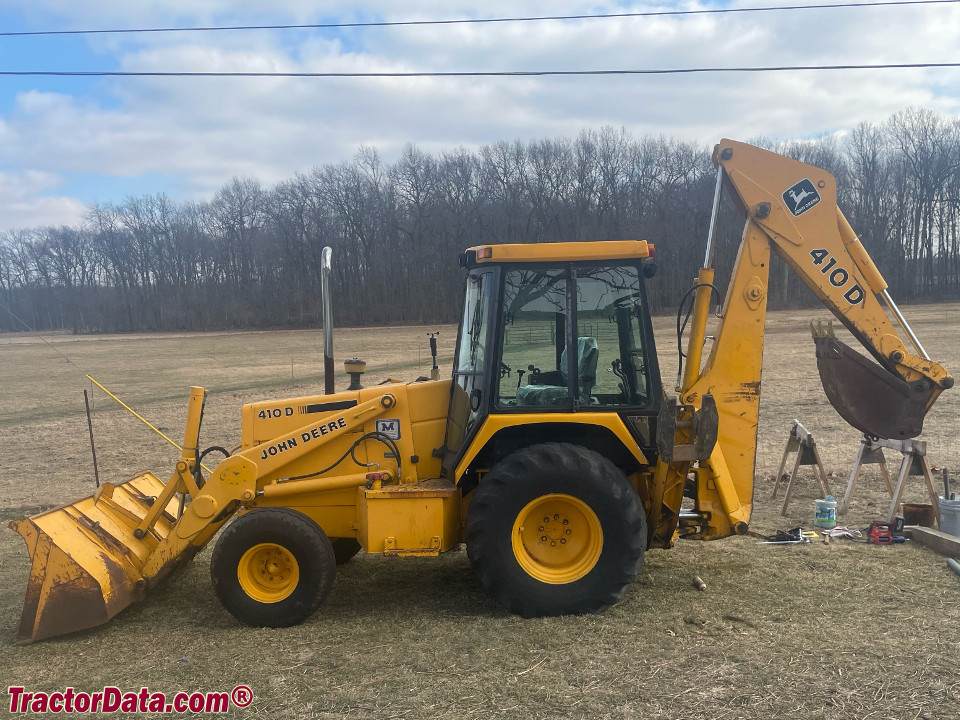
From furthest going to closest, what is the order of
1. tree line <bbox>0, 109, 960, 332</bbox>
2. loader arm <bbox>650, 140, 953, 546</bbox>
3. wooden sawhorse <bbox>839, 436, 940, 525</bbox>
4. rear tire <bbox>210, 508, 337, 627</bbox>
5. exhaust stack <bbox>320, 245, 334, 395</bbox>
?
tree line <bbox>0, 109, 960, 332</bbox>
wooden sawhorse <bbox>839, 436, 940, 525</bbox>
exhaust stack <bbox>320, 245, 334, 395</bbox>
loader arm <bbox>650, 140, 953, 546</bbox>
rear tire <bbox>210, 508, 337, 627</bbox>

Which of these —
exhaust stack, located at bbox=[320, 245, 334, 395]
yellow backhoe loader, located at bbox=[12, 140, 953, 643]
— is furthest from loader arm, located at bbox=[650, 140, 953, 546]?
exhaust stack, located at bbox=[320, 245, 334, 395]

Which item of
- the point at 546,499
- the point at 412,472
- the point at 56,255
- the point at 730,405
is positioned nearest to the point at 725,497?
the point at 730,405

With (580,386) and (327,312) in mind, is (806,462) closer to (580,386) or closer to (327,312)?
(580,386)

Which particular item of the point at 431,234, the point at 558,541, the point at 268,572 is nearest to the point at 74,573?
the point at 268,572

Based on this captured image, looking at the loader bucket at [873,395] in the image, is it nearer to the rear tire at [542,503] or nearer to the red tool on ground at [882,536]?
the red tool on ground at [882,536]

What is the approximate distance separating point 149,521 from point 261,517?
3.58 ft

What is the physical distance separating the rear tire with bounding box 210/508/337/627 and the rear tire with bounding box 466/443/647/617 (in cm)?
98

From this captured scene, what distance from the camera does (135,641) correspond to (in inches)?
185

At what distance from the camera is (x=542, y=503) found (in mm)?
4906

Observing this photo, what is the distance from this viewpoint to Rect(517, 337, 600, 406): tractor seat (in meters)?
5.03

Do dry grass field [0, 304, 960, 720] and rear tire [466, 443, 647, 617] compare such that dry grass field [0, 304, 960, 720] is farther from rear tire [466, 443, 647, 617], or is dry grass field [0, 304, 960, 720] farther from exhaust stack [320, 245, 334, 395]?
exhaust stack [320, 245, 334, 395]

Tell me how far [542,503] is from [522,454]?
36cm

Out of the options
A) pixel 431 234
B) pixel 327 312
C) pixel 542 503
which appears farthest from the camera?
pixel 431 234

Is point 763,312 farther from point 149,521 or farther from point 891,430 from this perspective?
point 149,521
